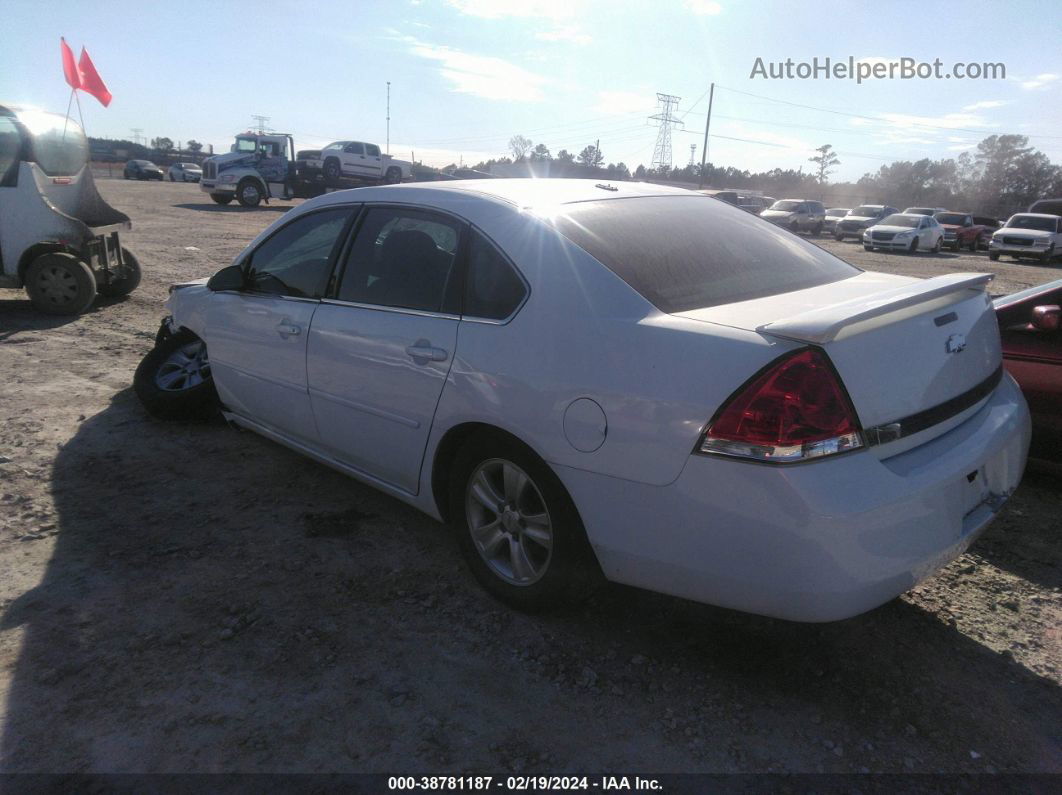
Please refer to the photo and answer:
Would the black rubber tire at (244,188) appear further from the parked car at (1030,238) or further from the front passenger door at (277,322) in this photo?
the front passenger door at (277,322)

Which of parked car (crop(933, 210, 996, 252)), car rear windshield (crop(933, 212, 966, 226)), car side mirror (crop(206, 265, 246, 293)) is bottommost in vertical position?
car side mirror (crop(206, 265, 246, 293))

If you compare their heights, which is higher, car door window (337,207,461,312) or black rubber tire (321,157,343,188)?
black rubber tire (321,157,343,188)

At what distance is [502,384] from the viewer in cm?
270

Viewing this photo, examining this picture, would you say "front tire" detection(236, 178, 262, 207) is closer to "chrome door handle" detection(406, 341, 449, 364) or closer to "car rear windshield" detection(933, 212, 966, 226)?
"car rear windshield" detection(933, 212, 966, 226)

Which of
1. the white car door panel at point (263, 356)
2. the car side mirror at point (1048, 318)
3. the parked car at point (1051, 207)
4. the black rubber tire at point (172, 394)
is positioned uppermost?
the parked car at point (1051, 207)

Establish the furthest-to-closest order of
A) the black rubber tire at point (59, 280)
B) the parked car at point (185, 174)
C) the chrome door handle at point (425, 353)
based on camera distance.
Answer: the parked car at point (185, 174) < the black rubber tire at point (59, 280) < the chrome door handle at point (425, 353)

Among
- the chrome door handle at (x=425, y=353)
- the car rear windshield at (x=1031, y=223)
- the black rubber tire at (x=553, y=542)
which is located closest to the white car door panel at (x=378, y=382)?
the chrome door handle at (x=425, y=353)

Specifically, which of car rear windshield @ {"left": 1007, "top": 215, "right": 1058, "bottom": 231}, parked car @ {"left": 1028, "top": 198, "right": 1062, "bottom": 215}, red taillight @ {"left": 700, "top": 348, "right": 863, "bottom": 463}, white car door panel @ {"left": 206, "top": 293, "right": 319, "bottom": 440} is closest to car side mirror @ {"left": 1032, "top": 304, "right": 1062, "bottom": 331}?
red taillight @ {"left": 700, "top": 348, "right": 863, "bottom": 463}

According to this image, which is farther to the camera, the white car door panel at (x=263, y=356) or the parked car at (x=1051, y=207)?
the parked car at (x=1051, y=207)

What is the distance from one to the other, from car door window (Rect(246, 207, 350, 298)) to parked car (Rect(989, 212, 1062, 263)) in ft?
95.8

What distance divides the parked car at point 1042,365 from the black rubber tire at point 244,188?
2985 centimetres

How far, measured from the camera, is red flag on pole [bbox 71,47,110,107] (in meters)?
8.99

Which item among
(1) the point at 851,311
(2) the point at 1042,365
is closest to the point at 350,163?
(2) the point at 1042,365

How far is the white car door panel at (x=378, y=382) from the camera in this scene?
303 cm
